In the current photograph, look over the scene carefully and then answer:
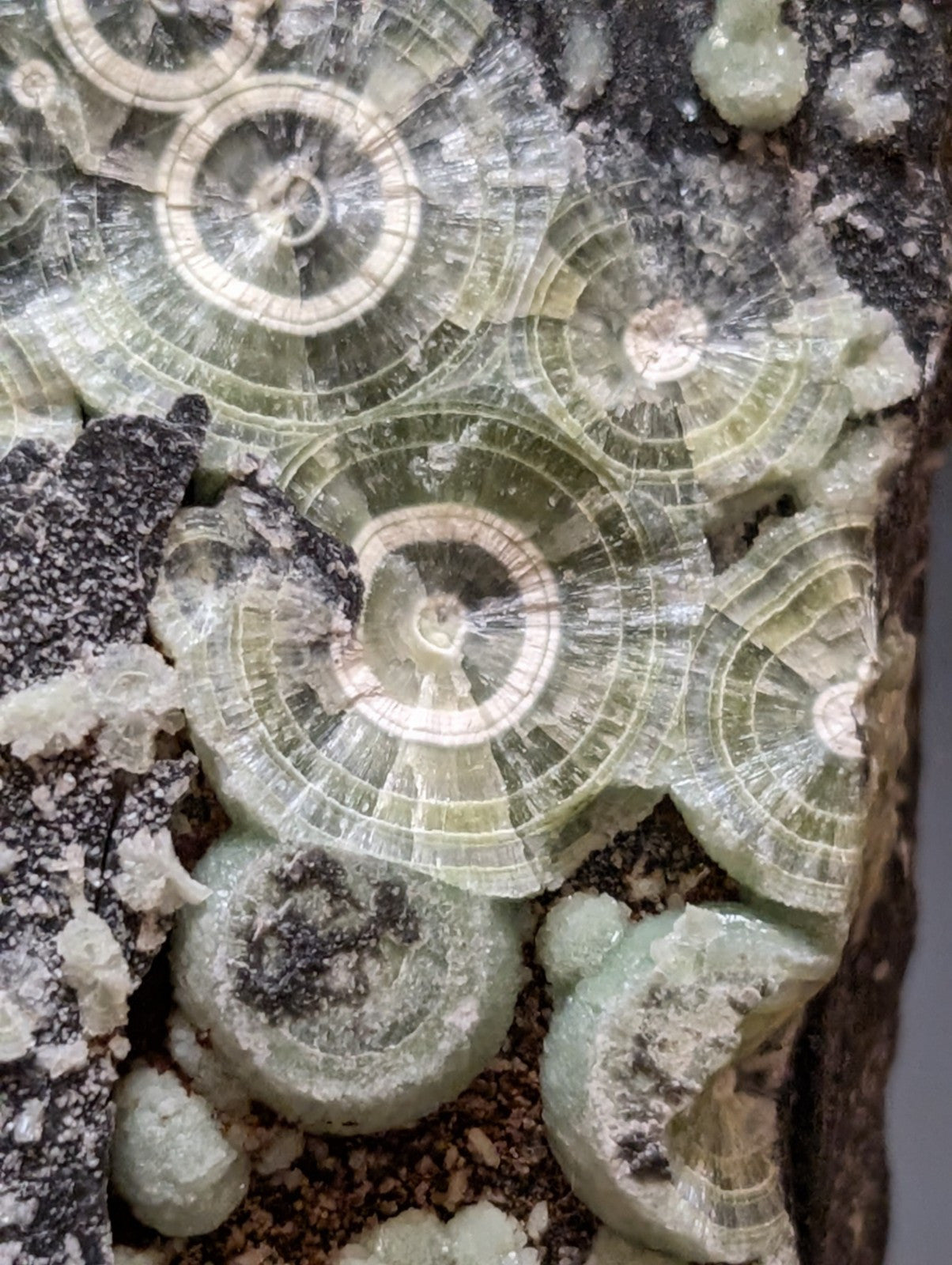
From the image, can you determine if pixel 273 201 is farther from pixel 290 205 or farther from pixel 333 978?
pixel 333 978

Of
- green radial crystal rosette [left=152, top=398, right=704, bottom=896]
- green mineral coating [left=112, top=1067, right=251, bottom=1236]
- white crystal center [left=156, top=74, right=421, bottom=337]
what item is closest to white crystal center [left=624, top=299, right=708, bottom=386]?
green radial crystal rosette [left=152, top=398, right=704, bottom=896]

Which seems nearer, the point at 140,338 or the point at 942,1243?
the point at 140,338

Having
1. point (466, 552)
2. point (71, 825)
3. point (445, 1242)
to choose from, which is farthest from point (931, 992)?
point (71, 825)

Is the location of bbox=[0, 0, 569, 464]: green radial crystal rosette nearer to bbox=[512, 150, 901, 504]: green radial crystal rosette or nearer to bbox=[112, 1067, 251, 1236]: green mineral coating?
bbox=[512, 150, 901, 504]: green radial crystal rosette

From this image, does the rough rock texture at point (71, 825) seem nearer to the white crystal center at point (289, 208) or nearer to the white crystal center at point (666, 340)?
the white crystal center at point (289, 208)

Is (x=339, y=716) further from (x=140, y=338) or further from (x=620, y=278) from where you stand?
(x=620, y=278)

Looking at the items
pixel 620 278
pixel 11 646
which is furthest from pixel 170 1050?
pixel 620 278
